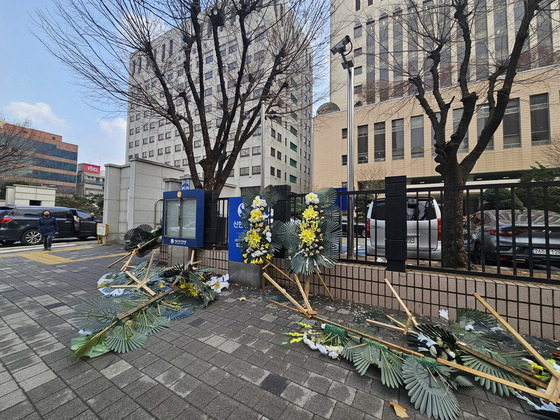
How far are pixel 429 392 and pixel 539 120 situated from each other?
2799 cm

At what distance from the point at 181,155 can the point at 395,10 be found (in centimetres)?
3661

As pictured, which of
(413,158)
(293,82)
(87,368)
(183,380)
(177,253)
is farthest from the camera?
(413,158)

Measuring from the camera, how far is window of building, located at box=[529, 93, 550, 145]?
1817 centimetres

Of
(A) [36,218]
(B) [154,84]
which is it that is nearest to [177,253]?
(B) [154,84]

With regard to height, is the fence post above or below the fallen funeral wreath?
above

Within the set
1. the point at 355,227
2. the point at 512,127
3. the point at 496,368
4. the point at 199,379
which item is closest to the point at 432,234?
the point at 355,227

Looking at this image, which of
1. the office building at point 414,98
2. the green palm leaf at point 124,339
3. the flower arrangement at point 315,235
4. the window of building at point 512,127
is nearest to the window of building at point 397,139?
the office building at point 414,98

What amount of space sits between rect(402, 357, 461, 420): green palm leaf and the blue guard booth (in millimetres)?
4123

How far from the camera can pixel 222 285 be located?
3896 mm

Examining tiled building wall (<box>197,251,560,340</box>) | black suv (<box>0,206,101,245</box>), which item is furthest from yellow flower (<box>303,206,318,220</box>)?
black suv (<box>0,206,101,245</box>)

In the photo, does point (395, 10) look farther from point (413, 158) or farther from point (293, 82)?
point (413, 158)

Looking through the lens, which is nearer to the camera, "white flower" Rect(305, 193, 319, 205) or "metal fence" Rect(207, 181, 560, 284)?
"metal fence" Rect(207, 181, 560, 284)

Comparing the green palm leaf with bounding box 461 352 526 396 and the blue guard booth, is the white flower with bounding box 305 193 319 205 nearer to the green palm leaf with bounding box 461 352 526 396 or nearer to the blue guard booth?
the green palm leaf with bounding box 461 352 526 396

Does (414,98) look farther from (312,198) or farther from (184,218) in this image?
(184,218)
